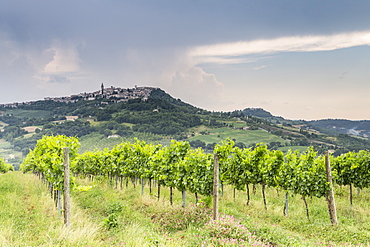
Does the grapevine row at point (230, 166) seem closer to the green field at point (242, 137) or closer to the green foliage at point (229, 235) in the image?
the green foliage at point (229, 235)

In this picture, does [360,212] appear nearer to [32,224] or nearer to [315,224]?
[315,224]

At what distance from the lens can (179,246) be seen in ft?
22.9

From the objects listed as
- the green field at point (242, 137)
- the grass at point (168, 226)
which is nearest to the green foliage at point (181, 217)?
the grass at point (168, 226)

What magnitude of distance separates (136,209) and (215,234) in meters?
6.68

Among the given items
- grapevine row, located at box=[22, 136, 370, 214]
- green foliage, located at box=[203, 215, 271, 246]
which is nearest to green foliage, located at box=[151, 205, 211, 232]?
grapevine row, located at box=[22, 136, 370, 214]

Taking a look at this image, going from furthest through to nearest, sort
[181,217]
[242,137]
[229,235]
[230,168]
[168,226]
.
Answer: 1. [242,137]
2. [230,168]
3. [181,217]
4. [168,226]
5. [229,235]

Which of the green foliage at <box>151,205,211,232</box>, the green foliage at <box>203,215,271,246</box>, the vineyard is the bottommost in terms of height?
the green foliage at <box>151,205,211,232</box>

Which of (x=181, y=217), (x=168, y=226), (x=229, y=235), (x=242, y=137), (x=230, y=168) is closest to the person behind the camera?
(x=229, y=235)

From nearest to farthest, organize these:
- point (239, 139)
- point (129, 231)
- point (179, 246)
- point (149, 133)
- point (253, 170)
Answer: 1. point (179, 246)
2. point (129, 231)
3. point (253, 170)
4. point (239, 139)
5. point (149, 133)

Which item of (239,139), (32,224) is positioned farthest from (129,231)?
(239,139)

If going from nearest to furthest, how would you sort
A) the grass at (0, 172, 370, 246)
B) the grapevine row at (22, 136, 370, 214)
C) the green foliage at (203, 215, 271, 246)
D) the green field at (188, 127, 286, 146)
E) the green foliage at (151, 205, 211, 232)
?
the green foliage at (203, 215, 271, 246) < the grass at (0, 172, 370, 246) < the green foliage at (151, 205, 211, 232) < the grapevine row at (22, 136, 370, 214) < the green field at (188, 127, 286, 146)

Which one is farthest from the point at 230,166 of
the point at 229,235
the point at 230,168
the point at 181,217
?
the point at 229,235

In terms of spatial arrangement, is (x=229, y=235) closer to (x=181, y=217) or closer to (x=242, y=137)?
(x=181, y=217)

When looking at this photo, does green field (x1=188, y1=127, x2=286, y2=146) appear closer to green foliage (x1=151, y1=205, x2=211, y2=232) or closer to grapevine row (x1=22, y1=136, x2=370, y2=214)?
grapevine row (x1=22, y1=136, x2=370, y2=214)
